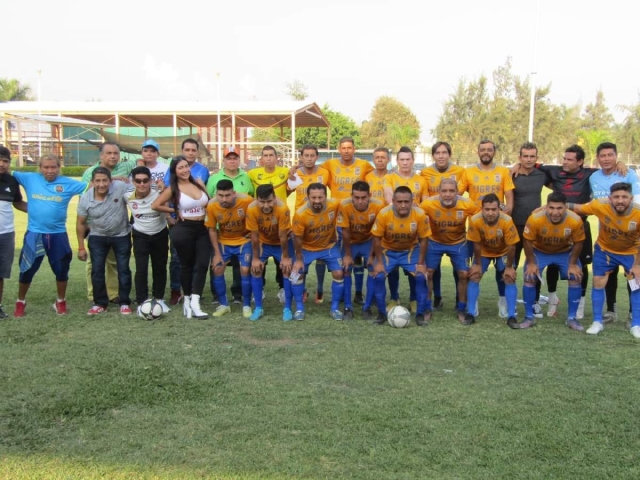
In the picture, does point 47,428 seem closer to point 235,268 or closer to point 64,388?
point 64,388

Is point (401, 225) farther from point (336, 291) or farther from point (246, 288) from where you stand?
point (246, 288)

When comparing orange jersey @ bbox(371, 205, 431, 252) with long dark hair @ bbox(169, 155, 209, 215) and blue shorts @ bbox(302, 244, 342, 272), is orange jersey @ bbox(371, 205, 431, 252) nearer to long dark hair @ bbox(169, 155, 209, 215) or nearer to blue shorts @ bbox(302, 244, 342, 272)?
blue shorts @ bbox(302, 244, 342, 272)

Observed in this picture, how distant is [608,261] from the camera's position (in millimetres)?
6055

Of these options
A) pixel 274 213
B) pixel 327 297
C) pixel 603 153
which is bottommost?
pixel 327 297

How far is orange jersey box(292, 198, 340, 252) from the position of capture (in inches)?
250

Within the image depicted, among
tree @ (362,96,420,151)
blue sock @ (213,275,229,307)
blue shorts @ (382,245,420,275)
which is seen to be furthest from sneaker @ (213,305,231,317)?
tree @ (362,96,420,151)

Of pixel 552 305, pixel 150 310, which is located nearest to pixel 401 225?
pixel 552 305

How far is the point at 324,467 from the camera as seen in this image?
318 cm

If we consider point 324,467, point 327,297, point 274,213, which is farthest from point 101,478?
point 327,297

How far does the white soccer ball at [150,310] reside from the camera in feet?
20.3

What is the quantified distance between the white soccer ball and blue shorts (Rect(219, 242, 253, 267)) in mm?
886

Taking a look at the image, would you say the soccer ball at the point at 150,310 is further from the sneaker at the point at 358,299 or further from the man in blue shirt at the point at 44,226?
the sneaker at the point at 358,299

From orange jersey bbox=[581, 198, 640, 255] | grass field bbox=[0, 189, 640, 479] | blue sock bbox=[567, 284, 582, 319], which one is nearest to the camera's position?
grass field bbox=[0, 189, 640, 479]

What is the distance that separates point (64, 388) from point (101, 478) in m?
1.41
